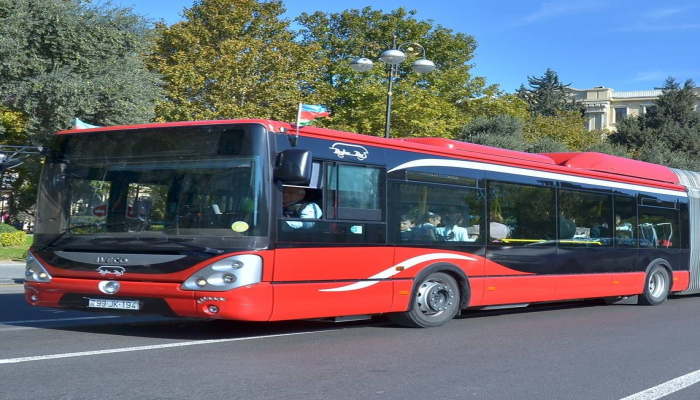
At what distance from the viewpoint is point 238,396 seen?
641cm

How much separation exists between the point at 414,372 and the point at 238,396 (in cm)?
199

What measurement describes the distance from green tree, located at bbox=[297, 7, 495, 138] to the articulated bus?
28470mm

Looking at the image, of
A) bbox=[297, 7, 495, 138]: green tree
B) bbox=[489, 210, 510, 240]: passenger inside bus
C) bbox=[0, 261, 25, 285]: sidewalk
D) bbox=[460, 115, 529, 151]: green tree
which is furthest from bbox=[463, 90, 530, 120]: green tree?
bbox=[489, 210, 510, 240]: passenger inside bus

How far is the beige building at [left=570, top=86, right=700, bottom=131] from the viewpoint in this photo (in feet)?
348

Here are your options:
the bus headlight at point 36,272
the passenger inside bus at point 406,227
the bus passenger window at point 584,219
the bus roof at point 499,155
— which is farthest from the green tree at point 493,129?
the bus headlight at point 36,272

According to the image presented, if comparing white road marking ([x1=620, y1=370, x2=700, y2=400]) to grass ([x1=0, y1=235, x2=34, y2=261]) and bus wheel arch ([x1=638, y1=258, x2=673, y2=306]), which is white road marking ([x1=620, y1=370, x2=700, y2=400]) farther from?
grass ([x1=0, y1=235, x2=34, y2=261])

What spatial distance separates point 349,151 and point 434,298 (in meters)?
2.55

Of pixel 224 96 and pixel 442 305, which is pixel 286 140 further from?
pixel 224 96

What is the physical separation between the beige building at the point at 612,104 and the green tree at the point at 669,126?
28769 millimetres

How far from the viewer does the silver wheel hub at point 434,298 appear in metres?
11.1

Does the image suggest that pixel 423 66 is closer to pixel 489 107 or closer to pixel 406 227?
pixel 406 227

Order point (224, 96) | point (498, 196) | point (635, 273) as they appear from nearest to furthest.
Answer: point (498, 196)
point (635, 273)
point (224, 96)

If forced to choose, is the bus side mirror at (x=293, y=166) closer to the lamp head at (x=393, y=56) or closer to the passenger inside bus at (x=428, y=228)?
the passenger inside bus at (x=428, y=228)

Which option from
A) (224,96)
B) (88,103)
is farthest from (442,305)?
(224,96)
